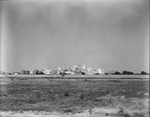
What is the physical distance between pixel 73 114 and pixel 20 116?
11.9 feet

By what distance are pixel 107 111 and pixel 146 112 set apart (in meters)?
2.80

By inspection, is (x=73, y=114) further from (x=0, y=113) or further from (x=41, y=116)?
(x=0, y=113)

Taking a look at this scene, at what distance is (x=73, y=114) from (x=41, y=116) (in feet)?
7.45

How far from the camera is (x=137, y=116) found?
1571cm

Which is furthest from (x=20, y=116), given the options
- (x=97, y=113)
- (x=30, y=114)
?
(x=97, y=113)

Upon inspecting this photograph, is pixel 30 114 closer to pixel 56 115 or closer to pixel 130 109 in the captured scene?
pixel 56 115

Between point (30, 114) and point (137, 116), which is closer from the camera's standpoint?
point (137, 116)

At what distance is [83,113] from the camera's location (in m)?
17.2

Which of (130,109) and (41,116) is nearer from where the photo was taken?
(41,116)

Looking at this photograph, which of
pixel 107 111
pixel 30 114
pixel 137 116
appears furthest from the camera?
pixel 107 111

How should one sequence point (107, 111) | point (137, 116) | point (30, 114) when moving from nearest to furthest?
point (137, 116) → point (30, 114) → point (107, 111)

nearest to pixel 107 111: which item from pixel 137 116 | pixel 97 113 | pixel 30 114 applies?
pixel 97 113

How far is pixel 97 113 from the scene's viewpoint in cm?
1705

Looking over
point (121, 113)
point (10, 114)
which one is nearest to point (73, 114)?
point (121, 113)
